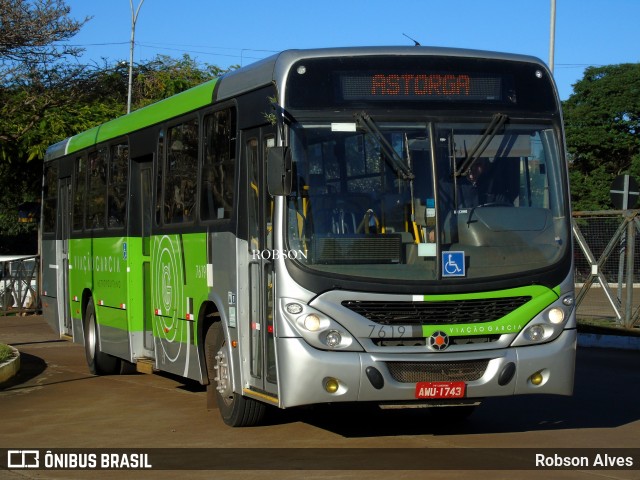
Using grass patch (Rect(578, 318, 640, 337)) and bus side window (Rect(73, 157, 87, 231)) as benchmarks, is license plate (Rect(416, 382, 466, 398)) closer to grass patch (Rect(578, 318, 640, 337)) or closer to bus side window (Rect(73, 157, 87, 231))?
bus side window (Rect(73, 157, 87, 231))

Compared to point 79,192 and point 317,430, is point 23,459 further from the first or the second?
point 79,192

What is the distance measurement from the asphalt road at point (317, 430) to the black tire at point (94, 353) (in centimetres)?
77

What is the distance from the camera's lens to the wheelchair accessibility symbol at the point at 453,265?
882cm

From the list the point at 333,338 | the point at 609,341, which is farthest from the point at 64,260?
the point at 333,338

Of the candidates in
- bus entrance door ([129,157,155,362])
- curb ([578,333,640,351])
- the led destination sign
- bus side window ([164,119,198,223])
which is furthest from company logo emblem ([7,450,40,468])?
curb ([578,333,640,351])

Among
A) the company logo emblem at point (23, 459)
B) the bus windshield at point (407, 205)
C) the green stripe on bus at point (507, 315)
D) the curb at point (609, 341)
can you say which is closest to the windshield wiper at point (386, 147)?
the bus windshield at point (407, 205)

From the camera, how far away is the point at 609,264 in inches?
845

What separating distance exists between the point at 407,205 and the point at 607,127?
49.1 m

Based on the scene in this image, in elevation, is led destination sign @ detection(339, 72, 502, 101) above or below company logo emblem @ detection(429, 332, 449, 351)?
above

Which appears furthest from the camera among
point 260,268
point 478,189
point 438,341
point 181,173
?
point 181,173

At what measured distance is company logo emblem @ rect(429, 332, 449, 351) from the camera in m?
8.80

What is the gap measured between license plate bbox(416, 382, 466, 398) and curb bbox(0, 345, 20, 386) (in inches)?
315
